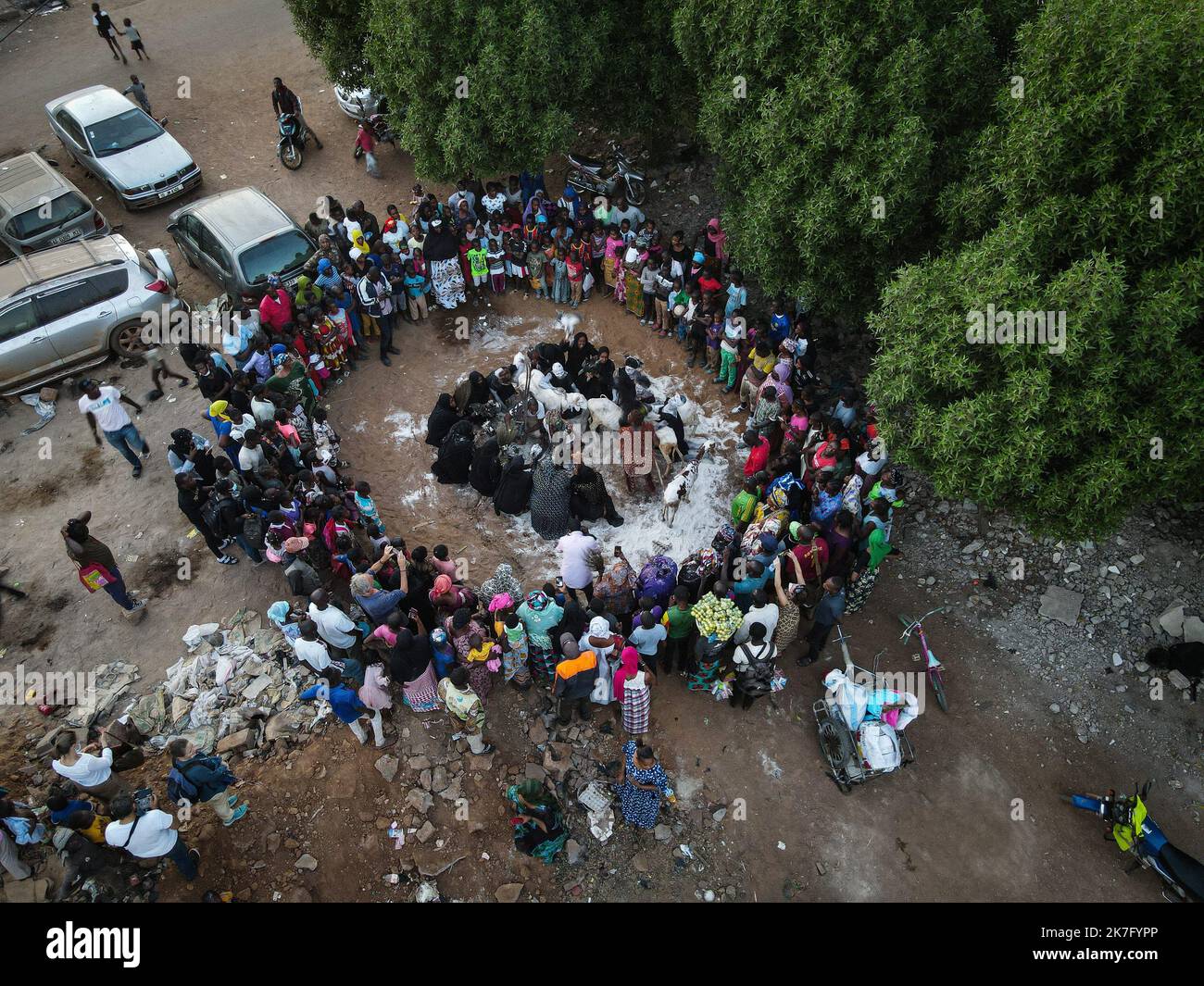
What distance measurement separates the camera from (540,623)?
29.0 feet

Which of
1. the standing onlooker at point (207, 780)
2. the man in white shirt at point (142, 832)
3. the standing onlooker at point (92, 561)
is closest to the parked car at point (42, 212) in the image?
the standing onlooker at point (92, 561)

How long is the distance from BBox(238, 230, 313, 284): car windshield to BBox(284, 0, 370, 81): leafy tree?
12.8 ft

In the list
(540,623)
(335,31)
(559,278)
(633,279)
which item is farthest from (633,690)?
(335,31)

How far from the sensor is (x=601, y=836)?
8.59 meters

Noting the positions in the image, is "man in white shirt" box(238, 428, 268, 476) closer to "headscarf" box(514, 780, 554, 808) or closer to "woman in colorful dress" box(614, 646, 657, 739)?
"woman in colorful dress" box(614, 646, 657, 739)

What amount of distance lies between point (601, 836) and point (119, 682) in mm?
A: 6066

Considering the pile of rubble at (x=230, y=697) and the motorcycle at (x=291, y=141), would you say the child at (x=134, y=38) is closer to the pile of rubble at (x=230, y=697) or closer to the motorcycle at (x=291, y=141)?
the motorcycle at (x=291, y=141)

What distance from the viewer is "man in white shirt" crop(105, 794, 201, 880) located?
7.18 meters

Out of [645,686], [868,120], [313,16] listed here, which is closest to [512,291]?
[313,16]

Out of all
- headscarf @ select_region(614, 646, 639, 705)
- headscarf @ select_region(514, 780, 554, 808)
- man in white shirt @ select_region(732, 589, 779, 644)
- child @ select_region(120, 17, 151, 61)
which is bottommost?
headscarf @ select_region(514, 780, 554, 808)

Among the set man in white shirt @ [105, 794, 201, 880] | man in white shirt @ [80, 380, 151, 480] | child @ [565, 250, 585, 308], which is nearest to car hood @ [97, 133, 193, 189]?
man in white shirt @ [80, 380, 151, 480]

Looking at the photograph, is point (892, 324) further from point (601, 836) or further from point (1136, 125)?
point (601, 836)

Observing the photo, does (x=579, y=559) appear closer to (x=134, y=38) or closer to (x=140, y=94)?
(x=140, y=94)

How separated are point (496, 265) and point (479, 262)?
0.34 meters
